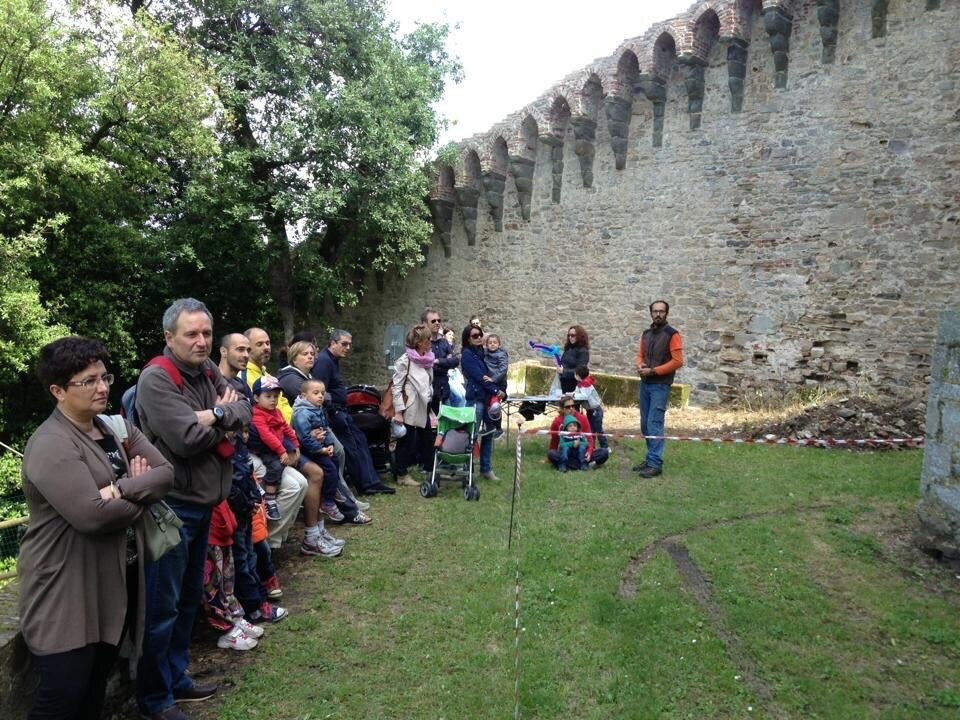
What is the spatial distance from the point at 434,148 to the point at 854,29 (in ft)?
29.5

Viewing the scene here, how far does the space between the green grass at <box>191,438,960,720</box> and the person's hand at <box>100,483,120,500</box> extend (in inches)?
52.2

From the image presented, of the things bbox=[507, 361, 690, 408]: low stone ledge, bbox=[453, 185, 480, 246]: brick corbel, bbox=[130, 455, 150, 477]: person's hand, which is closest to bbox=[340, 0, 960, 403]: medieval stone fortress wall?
bbox=[453, 185, 480, 246]: brick corbel

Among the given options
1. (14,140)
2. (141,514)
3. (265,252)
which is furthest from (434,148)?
(141,514)

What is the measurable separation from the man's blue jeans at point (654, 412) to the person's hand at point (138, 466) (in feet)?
18.2

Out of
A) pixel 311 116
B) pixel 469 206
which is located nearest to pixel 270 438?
pixel 311 116

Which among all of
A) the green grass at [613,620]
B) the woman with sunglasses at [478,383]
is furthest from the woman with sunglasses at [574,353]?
the green grass at [613,620]

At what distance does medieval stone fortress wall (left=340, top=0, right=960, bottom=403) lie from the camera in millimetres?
9922

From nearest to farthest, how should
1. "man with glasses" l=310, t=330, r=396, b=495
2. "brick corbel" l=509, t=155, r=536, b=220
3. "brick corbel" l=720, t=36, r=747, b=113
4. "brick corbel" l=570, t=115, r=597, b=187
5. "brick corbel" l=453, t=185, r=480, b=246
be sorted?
1. "man with glasses" l=310, t=330, r=396, b=495
2. "brick corbel" l=720, t=36, r=747, b=113
3. "brick corbel" l=570, t=115, r=597, b=187
4. "brick corbel" l=509, t=155, r=536, b=220
5. "brick corbel" l=453, t=185, r=480, b=246

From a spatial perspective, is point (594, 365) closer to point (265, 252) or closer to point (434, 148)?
point (434, 148)

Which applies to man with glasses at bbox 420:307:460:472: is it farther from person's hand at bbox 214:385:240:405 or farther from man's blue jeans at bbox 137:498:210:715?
man's blue jeans at bbox 137:498:210:715

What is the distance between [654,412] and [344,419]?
3.31 meters

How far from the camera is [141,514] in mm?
2443

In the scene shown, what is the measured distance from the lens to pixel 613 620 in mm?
3906

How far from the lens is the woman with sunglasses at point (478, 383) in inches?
279
